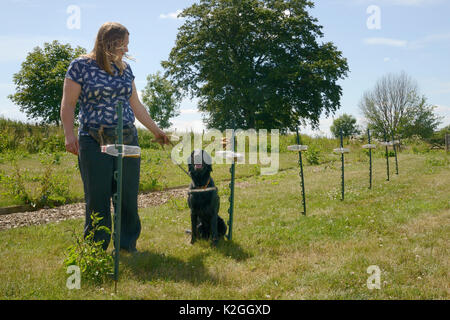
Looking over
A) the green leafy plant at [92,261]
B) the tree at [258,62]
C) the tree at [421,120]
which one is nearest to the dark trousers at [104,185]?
the green leafy plant at [92,261]

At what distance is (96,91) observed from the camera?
3.62 metres

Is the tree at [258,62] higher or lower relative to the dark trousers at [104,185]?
higher

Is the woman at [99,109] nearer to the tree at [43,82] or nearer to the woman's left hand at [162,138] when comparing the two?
the woman's left hand at [162,138]

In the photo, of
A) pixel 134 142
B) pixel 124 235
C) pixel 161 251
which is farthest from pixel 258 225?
pixel 134 142

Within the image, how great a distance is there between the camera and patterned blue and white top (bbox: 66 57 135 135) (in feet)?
11.7

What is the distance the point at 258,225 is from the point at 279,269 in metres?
2.08

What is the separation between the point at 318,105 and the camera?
1267 inches

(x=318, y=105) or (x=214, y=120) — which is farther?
(x=214, y=120)

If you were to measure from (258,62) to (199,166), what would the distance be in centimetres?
3070

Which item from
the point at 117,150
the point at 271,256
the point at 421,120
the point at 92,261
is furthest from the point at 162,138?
the point at 421,120

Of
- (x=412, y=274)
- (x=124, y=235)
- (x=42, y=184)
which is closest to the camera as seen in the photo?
(x=412, y=274)

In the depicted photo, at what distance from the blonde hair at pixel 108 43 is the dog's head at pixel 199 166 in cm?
141

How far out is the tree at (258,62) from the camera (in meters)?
30.5
